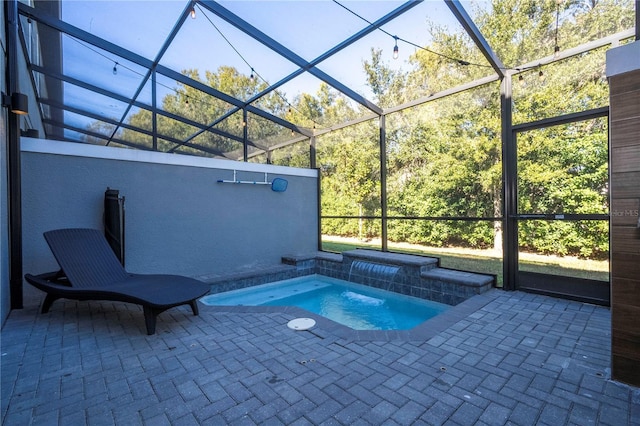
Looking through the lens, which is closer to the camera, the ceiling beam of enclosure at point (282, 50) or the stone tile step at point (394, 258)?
the ceiling beam of enclosure at point (282, 50)

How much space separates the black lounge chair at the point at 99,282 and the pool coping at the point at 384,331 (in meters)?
0.62

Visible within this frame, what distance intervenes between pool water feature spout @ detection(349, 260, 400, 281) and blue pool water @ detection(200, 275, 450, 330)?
26 cm

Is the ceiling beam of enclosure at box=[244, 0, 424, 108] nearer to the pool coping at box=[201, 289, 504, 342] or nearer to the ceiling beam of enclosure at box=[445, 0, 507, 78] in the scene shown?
the ceiling beam of enclosure at box=[445, 0, 507, 78]

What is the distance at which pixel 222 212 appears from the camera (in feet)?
20.8

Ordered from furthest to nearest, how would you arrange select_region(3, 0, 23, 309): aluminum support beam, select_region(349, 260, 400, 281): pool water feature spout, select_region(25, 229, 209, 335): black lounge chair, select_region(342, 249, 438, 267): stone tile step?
select_region(349, 260, 400, 281): pool water feature spout, select_region(342, 249, 438, 267): stone tile step, select_region(3, 0, 23, 309): aluminum support beam, select_region(25, 229, 209, 335): black lounge chair

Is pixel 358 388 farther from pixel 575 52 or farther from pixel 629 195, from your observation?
pixel 575 52

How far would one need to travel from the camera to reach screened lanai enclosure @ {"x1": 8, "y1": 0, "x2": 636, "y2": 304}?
4508mm

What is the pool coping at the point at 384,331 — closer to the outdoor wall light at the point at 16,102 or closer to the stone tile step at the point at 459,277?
the stone tile step at the point at 459,277

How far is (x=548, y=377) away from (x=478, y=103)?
261 inches

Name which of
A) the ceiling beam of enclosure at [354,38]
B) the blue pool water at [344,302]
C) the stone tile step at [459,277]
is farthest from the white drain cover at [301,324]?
the ceiling beam of enclosure at [354,38]

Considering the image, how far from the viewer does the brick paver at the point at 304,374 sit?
1968 mm

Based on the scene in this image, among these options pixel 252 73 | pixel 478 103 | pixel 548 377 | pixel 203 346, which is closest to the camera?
pixel 548 377

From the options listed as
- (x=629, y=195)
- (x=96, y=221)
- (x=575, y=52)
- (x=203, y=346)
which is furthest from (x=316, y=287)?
(x=575, y=52)

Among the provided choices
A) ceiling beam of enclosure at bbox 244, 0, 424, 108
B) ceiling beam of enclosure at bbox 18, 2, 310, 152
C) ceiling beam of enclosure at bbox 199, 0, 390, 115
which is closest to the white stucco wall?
ceiling beam of enclosure at bbox 18, 2, 310, 152
